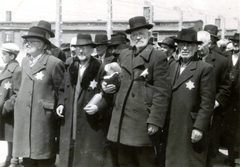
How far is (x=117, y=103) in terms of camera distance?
4305 millimetres

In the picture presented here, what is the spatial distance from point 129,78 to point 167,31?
2277 cm

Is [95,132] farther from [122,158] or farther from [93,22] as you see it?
[93,22]

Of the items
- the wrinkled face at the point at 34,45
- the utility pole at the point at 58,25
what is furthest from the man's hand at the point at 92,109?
the utility pole at the point at 58,25

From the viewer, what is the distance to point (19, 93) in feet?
16.1

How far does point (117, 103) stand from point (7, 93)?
2232 mm

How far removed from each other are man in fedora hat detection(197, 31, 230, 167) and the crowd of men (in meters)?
0.02

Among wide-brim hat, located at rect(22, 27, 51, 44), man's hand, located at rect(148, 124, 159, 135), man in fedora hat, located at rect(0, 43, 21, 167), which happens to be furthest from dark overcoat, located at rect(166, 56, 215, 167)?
man in fedora hat, located at rect(0, 43, 21, 167)

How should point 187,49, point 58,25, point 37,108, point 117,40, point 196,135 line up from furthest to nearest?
point 58,25 → point 117,40 → point 37,108 → point 187,49 → point 196,135

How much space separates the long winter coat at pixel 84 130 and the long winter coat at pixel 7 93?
1.15 metres

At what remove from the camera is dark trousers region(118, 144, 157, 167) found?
411 cm

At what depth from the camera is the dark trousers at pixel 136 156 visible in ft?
13.5

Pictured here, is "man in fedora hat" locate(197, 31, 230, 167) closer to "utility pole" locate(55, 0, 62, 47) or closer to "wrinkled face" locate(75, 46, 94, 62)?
"wrinkled face" locate(75, 46, 94, 62)

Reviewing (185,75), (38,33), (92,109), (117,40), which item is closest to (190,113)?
(185,75)

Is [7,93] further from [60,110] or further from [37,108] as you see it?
[60,110]
